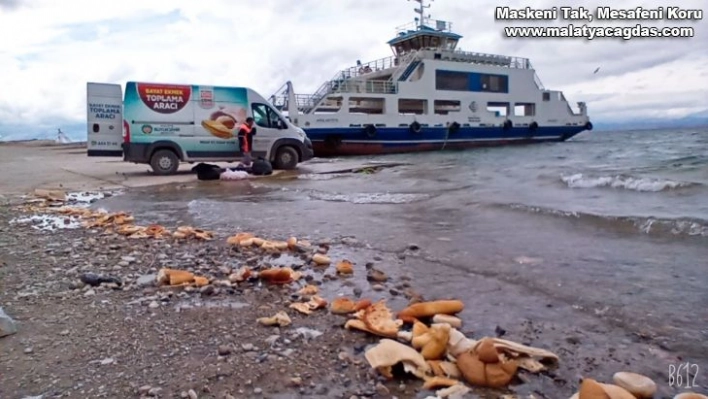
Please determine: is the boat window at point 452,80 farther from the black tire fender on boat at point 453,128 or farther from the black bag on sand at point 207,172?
the black bag on sand at point 207,172

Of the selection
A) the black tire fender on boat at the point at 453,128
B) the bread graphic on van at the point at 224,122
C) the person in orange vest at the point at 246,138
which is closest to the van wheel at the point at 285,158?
the person in orange vest at the point at 246,138

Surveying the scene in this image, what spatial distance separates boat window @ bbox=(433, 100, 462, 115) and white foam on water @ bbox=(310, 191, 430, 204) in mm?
21953

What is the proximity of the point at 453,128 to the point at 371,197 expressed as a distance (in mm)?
21521

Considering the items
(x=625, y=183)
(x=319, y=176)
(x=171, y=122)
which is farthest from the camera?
(x=319, y=176)

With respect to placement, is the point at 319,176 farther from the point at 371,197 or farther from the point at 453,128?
the point at 453,128

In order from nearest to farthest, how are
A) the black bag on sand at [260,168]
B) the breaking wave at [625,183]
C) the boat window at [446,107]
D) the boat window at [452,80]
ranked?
the breaking wave at [625,183] < the black bag on sand at [260,168] < the boat window at [452,80] < the boat window at [446,107]

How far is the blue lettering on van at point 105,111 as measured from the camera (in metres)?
14.1

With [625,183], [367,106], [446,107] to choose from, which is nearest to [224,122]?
[625,183]

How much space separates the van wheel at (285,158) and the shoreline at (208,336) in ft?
37.8

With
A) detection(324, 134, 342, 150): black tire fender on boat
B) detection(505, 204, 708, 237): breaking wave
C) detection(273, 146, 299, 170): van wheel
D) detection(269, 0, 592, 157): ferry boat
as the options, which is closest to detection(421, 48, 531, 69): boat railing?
detection(269, 0, 592, 157): ferry boat

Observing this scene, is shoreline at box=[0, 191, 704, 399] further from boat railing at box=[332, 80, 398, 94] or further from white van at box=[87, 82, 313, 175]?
boat railing at box=[332, 80, 398, 94]

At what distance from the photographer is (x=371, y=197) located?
10.8 metres

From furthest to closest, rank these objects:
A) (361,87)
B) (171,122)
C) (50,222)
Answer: (361,87) < (171,122) < (50,222)

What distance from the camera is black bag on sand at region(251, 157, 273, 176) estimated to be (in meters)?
15.1
